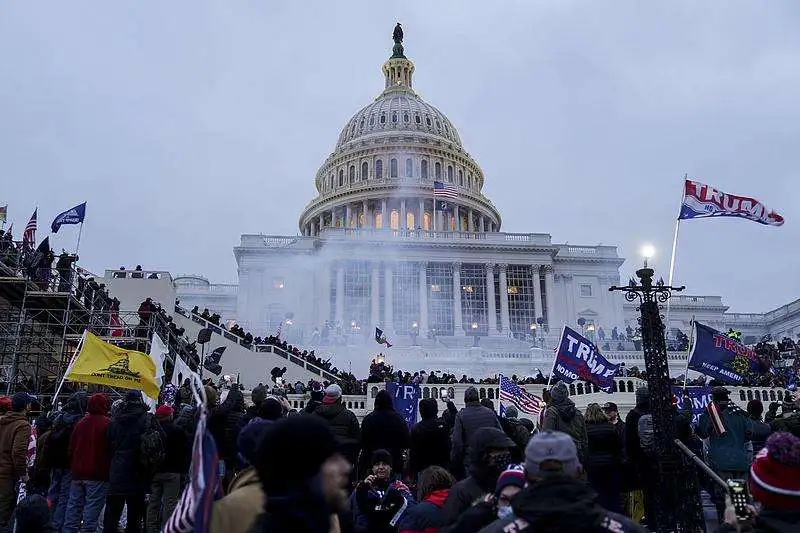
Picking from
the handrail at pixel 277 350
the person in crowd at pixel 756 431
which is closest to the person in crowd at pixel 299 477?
the person in crowd at pixel 756 431

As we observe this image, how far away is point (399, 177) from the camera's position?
282ft

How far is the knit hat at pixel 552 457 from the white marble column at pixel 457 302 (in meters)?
52.4

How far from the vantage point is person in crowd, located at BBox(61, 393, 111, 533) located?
830 centimetres

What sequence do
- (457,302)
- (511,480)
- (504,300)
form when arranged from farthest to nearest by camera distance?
(504,300) < (457,302) < (511,480)

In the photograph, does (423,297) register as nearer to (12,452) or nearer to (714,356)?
(714,356)

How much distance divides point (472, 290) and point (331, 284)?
41.6 feet

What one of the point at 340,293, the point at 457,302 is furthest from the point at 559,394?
the point at 457,302

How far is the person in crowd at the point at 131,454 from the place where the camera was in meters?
8.04

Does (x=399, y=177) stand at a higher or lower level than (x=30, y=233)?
higher

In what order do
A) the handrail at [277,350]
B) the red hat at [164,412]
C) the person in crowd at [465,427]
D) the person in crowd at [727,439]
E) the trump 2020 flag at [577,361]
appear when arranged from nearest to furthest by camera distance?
the person in crowd at [465,427] → the red hat at [164,412] → the person in crowd at [727,439] → the trump 2020 flag at [577,361] → the handrail at [277,350]

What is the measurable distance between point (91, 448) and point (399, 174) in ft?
266

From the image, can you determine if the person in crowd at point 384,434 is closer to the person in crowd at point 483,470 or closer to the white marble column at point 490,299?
the person in crowd at point 483,470

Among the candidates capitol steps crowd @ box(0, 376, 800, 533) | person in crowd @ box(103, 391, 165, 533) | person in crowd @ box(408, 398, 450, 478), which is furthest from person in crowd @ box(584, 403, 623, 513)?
person in crowd @ box(103, 391, 165, 533)

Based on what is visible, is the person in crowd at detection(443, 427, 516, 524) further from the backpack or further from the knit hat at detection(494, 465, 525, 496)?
the backpack
